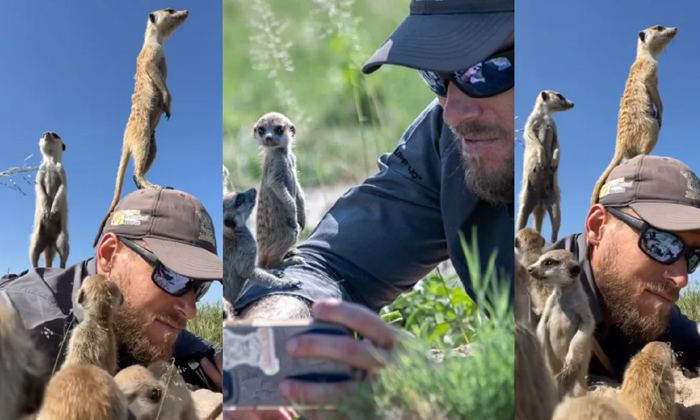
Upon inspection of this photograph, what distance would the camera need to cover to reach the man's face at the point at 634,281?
367cm

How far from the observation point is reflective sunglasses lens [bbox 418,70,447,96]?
3584 millimetres

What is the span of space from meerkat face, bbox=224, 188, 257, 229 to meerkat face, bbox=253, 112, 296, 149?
27cm

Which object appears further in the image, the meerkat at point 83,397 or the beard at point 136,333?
the beard at point 136,333

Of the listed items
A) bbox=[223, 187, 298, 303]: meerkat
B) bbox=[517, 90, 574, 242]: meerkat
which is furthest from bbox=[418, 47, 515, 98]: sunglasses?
bbox=[223, 187, 298, 303]: meerkat

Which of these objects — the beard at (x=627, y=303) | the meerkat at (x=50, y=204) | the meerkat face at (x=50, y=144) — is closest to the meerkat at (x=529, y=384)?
the beard at (x=627, y=303)

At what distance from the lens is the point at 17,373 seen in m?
3.88

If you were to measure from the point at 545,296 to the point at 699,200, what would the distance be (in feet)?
3.18

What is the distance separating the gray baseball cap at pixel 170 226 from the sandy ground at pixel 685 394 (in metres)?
2.26

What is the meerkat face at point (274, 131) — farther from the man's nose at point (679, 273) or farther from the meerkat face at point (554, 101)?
the man's nose at point (679, 273)

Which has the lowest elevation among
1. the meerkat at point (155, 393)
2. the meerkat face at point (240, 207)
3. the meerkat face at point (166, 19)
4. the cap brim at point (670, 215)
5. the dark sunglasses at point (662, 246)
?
the meerkat at point (155, 393)

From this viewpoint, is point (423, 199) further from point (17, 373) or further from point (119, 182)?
point (17, 373)

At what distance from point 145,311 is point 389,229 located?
5.20 ft

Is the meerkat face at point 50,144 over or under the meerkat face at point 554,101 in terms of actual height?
under

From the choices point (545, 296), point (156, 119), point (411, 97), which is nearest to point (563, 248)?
point (545, 296)
